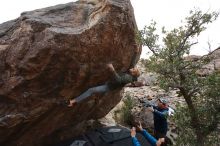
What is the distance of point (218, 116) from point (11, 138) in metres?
7.73

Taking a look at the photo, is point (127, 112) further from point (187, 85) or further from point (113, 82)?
point (187, 85)

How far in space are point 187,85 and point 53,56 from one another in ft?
14.7

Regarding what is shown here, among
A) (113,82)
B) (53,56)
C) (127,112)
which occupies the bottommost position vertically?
(127,112)

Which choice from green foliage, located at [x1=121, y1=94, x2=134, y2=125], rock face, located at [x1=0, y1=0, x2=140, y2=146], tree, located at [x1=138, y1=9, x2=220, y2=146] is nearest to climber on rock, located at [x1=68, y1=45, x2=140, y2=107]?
rock face, located at [x1=0, y1=0, x2=140, y2=146]

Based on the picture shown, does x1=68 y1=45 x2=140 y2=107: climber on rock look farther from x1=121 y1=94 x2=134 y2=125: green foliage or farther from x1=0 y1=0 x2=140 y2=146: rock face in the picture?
x1=121 y1=94 x2=134 y2=125: green foliage

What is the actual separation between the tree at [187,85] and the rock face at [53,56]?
2127 mm

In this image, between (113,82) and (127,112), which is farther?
(127,112)

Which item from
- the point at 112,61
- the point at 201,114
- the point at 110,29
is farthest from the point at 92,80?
the point at 201,114

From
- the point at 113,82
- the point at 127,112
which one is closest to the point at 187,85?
the point at 113,82

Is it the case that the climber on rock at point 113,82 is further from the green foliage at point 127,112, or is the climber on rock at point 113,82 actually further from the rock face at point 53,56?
the green foliage at point 127,112

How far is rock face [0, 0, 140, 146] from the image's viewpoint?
1278cm

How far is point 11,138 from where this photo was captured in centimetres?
1458

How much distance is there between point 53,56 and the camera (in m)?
12.8

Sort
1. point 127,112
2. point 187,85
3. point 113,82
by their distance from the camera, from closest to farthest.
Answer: point 187,85, point 113,82, point 127,112
